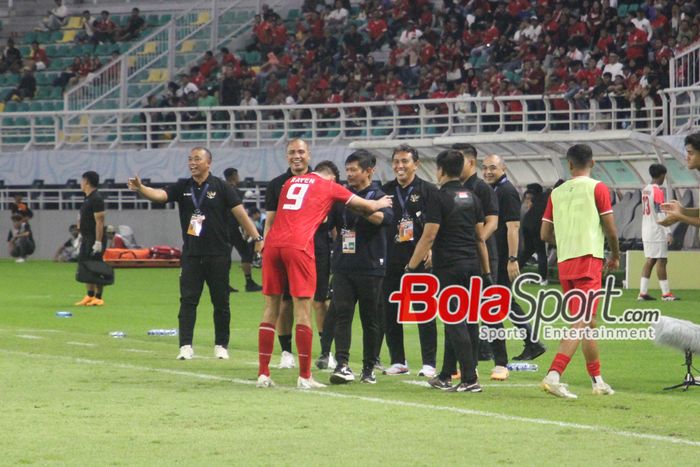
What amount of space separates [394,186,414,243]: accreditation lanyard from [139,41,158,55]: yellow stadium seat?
34.3 metres

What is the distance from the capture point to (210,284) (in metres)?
Answer: 15.8

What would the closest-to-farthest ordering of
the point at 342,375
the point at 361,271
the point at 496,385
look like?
1. the point at 342,375
2. the point at 496,385
3. the point at 361,271

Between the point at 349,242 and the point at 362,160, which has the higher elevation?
the point at 362,160

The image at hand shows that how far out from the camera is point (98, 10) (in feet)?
171

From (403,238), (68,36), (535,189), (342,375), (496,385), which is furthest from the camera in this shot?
(68,36)

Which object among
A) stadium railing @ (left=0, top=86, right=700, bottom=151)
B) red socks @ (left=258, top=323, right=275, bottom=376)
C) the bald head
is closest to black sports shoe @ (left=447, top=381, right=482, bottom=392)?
red socks @ (left=258, top=323, right=275, bottom=376)

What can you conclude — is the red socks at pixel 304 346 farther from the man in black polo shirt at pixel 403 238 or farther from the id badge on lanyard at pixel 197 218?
the id badge on lanyard at pixel 197 218

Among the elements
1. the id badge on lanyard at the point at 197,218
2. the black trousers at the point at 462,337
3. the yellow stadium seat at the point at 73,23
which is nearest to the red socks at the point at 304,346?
the black trousers at the point at 462,337

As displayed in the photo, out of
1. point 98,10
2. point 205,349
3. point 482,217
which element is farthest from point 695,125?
point 98,10

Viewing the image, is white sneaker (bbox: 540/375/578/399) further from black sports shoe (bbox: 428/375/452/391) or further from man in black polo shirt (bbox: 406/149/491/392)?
black sports shoe (bbox: 428/375/452/391)

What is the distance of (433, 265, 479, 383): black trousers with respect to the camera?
12.4m

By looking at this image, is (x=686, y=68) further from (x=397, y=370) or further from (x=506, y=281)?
(x=397, y=370)

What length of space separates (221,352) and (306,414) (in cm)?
467

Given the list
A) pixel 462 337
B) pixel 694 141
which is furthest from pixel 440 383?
pixel 694 141
